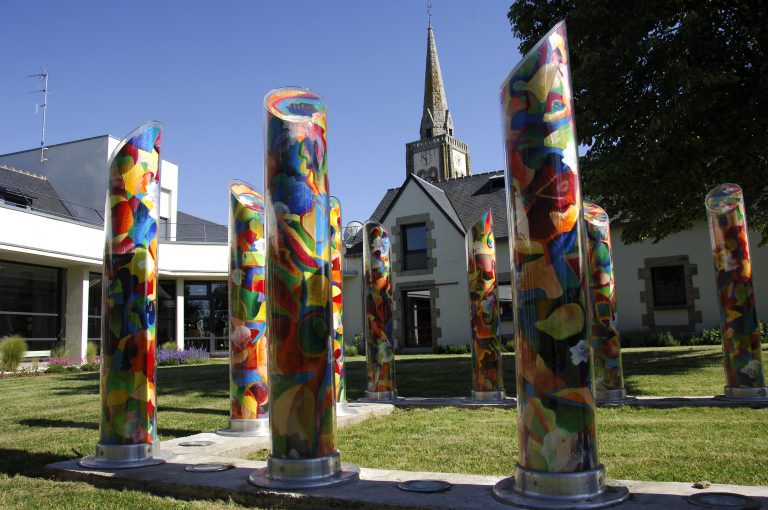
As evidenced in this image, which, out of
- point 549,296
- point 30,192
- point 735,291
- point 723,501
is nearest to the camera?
point 723,501

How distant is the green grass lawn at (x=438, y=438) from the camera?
4434mm

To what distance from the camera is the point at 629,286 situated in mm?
21516

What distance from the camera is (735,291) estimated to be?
325 inches

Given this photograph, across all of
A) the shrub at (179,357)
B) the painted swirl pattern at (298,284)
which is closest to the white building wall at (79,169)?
the shrub at (179,357)

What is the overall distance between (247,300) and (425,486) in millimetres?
3853

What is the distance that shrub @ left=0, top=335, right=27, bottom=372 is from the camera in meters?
16.9

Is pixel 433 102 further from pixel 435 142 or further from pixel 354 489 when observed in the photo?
pixel 354 489

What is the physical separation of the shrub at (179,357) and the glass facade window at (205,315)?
268 cm

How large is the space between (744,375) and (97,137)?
25.0 m

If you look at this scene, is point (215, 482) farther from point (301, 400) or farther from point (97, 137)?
point (97, 137)

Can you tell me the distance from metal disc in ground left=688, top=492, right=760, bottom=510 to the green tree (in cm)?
898

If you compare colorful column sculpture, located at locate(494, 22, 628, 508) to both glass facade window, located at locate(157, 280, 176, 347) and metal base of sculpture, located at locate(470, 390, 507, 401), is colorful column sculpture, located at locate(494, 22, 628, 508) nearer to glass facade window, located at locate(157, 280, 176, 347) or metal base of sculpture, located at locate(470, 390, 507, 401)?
metal base of sculpture, located at locate(470, 390, 507, 401)

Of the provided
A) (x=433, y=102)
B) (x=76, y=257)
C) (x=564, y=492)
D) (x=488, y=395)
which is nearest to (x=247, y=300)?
(x=488, y=395)

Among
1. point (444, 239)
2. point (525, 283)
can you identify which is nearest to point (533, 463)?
point (525, 283)
